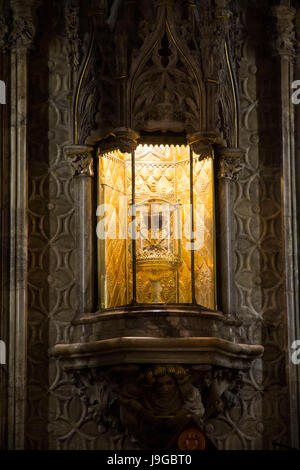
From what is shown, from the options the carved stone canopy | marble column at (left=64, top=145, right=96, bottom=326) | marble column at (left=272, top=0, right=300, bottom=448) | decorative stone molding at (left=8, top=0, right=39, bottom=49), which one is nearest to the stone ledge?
marble column at (left=64, top=145, right=96, bottom=326)

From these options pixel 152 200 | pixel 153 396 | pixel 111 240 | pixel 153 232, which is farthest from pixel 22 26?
pixel 153 396

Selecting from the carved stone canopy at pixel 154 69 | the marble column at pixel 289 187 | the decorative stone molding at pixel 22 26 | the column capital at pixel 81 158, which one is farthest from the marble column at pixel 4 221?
the marble column at pixel 289 187

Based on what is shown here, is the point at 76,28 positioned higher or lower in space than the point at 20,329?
higher

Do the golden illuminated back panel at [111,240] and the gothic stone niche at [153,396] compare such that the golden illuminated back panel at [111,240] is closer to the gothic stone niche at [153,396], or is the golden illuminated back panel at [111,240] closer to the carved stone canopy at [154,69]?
the carved stone canopy at [154,69]

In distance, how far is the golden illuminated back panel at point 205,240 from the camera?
14242 mm

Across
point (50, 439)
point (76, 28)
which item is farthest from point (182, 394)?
point (76, 28)

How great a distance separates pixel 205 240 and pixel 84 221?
133cm

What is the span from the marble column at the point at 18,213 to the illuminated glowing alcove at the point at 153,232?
2.71 ft

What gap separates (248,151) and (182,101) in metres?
1.11

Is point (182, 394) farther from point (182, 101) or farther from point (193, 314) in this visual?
point (182, 101)

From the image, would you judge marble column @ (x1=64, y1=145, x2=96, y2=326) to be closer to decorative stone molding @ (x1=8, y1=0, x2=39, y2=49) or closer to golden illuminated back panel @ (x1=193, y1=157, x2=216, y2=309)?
golden illuminated back panel @ (x1=193, y1=157, x2=216, y2=309)

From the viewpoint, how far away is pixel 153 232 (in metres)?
14.6

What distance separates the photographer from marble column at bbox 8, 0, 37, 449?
13.7 m

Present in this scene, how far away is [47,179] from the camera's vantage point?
1441 cm
